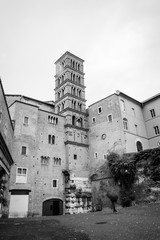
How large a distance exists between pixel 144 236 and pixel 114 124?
2444 cm

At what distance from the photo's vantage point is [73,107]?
120 feet

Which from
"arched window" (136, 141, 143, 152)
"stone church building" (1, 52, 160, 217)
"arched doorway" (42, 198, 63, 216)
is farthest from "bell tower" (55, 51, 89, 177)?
"arched window" (136, 141, 143, 152)

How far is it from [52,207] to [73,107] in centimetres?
1800

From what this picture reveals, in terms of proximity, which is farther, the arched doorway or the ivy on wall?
the arched doorway

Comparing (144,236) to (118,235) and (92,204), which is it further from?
(92,204)

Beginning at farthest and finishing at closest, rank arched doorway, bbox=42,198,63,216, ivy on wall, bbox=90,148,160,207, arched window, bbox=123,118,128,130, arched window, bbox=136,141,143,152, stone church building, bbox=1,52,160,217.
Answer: arched window, bbox=136,141,143,152 → arched window, bbox=123,118,128,130 → arched doorway, bbox=42,198,63,216 → stone church building, bbox=1,52,160,217 → ivy on wall, bbox=90,148,160,207

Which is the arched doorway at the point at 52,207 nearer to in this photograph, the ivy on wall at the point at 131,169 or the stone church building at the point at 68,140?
the stone church building at the point at 68,140

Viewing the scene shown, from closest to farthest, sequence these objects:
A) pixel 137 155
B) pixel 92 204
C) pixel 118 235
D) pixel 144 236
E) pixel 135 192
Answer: pixel 144 236 < pixel 118 235 < pixel 135 192 < pixel 137 155 < pixel 92 204

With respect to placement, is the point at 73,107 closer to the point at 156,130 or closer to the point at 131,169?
the point at 156,130

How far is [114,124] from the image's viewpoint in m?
31.9

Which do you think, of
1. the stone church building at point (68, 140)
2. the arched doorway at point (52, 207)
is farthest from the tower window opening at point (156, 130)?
the arched doorway at point (52, 207)

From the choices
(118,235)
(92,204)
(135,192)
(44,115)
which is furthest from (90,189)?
(118,235)

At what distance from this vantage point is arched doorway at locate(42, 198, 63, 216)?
2702 cm

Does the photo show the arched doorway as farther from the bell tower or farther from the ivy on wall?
the ivy on wall
